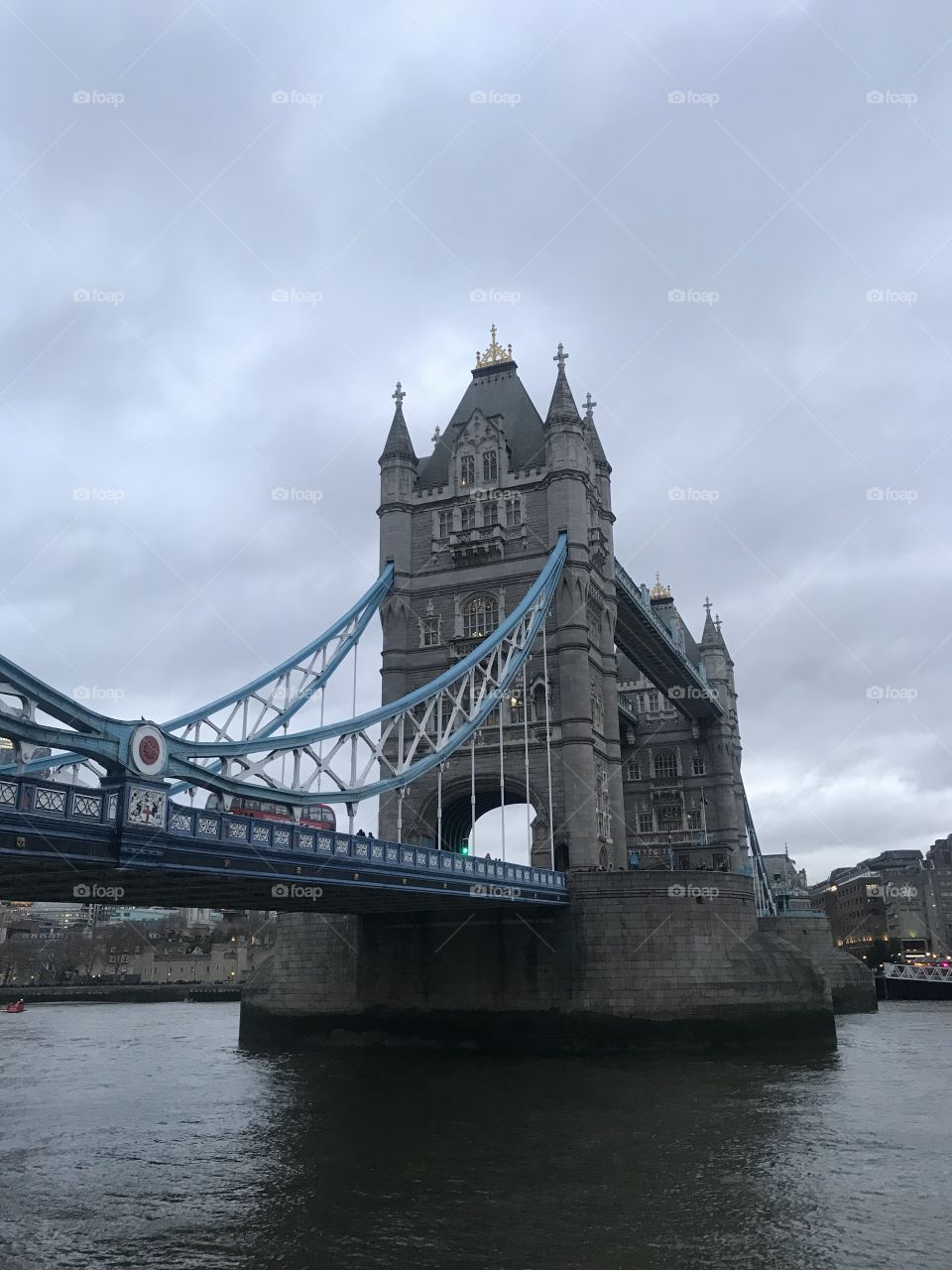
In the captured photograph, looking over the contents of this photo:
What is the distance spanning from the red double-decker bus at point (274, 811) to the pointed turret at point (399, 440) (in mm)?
17626

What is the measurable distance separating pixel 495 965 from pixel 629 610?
972 inches

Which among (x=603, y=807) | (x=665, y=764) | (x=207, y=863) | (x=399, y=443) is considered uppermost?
(x=399, y=443)

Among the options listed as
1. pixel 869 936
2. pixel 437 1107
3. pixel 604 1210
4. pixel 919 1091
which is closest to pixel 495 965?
pixel 437 1107

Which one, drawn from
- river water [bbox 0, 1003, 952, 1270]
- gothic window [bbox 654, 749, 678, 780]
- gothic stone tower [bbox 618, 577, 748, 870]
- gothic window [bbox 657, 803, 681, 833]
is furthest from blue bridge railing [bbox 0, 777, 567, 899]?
gothic window [bbox 654, 749, 678, 780]

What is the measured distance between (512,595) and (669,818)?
34248mm

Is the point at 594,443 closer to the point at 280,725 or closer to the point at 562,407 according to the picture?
the point at 562,407

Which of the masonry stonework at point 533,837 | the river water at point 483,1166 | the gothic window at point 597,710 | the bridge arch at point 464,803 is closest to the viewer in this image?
the river water at point 483,1166

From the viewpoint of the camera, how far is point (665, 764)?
3000 inches

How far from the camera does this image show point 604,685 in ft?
159

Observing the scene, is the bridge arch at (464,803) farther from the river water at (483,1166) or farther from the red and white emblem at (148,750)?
the red and white emblem at (148,750)

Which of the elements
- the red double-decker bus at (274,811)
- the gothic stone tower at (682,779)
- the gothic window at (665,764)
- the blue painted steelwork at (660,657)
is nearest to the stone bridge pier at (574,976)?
the red double-decker bus at (274,811)

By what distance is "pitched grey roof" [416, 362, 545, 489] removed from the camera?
49.2m

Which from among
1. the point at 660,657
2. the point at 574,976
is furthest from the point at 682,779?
the point at 574,976

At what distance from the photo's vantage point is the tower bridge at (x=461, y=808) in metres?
19.9
